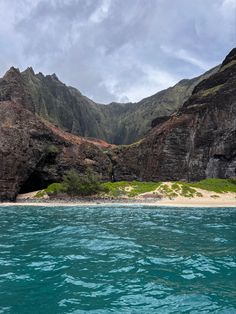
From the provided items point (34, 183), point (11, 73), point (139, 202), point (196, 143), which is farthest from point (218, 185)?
point (11, 73)

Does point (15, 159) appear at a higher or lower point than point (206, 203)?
higher

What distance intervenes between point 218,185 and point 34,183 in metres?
40.5

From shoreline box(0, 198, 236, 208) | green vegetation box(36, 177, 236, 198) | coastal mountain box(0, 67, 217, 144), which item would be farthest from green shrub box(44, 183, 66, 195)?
coastal mountain box(0, 67, 217, 144)

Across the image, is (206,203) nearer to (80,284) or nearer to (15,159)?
(15,159)

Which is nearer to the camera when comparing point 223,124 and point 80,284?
point 80,284

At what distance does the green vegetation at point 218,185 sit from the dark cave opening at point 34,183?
110 feet

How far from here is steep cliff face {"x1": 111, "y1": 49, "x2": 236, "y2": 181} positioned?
8162cm

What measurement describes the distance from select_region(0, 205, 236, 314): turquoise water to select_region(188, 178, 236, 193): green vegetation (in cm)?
4773

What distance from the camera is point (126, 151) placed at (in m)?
101

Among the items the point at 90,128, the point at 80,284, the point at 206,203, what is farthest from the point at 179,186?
the point at 90,128

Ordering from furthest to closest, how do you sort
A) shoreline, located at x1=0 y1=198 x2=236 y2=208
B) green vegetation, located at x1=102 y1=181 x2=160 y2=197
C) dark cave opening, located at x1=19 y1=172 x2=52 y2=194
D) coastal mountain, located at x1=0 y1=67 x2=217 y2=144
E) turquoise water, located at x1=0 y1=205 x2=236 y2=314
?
coastal mountain, located at x1=0 y1=67 x2=217 y2=144 → dark cave opening, located at x1=19 y1=172 x2=52 y2=194 → green vegetation, located at x1=102 y1=181 x2=160 y2=197 → shoreline, located at x1=0 y1=198 x2=236 y2=208 → turquoise water, located at x1=0 y1=205 x2=236 y2=314

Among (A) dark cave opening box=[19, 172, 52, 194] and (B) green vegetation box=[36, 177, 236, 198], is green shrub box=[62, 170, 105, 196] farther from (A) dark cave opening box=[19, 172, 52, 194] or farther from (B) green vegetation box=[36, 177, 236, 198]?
(A) dark cave opening box=[19, 172, 52, 194]

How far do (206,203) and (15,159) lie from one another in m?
39.6

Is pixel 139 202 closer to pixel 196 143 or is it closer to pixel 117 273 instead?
pixel 196 143
